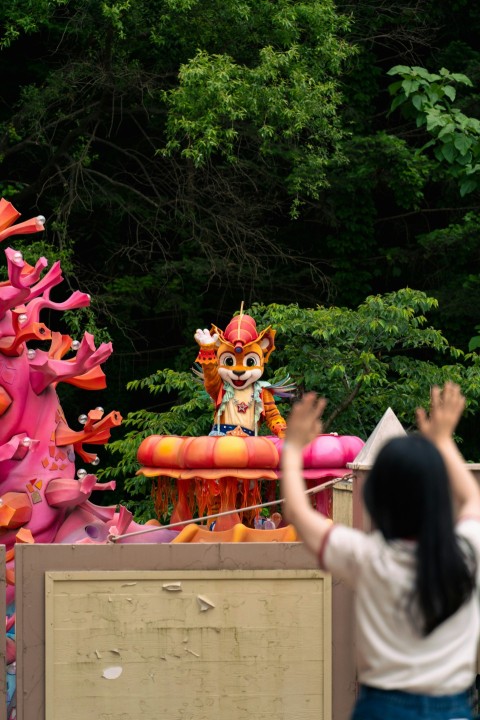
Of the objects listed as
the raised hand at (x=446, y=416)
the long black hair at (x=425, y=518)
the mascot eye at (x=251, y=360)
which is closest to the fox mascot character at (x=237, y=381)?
the mascot eye at (x=251, y=360)

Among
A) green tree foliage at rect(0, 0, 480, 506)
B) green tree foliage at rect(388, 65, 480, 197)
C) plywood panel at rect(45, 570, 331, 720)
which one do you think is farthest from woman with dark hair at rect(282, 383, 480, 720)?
green tree foliage at rect(0, 0, 480, 506)

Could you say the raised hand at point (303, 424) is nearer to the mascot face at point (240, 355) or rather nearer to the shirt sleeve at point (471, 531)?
the shirt sleeve at point (471, 531)

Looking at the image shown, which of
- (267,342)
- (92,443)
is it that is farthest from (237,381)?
(92,443)

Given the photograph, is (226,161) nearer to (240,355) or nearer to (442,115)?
(240,355)

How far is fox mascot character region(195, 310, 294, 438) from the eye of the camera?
9359 mm

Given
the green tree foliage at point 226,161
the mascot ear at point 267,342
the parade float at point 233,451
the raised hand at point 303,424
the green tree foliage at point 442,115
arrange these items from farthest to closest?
1. the green tree foliage at point 226,161
2. the mascot ear at point 267,342
3. the parade float at point 233,451
4. the green tree foliage at point 442,115
5. the raised hand at point 303,424

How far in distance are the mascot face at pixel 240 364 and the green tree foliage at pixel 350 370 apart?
2.56 metres

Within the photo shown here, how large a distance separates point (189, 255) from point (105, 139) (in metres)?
1.79

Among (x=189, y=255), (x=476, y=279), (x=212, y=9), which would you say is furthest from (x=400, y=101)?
(x=189, y=255)

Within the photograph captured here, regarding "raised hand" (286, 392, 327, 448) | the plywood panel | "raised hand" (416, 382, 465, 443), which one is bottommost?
the plywood panel

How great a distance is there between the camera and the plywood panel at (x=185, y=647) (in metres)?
5.11

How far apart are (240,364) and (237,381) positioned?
0.14 metres

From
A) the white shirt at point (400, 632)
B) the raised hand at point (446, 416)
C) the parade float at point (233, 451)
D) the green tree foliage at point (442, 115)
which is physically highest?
the raised hand at point (446, 416)

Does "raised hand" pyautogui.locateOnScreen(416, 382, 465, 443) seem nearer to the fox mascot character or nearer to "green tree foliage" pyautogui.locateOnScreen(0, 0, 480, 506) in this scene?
the fox mascot character
